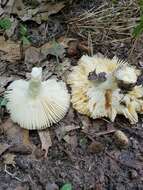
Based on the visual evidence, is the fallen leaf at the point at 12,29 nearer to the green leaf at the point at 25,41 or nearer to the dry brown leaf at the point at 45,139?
the green leaf at the point at 25,41

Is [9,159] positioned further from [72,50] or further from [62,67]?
[72,50]

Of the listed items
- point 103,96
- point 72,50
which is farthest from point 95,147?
point 72,50

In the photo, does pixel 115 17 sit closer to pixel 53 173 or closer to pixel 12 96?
pixel 12 96

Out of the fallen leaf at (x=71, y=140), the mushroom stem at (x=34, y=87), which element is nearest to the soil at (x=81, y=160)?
the fallen leaf at (x=71, y=140)

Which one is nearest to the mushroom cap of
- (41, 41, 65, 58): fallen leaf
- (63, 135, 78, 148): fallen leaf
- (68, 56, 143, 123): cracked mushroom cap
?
(68, 56, 143, 123): cracked mushroom cap

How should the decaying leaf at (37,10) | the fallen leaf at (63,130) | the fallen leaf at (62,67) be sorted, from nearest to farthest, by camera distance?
the fallen leaf at (63,130) < the fallen leaf at (62,67) < the decaying leaf at (37,10)
